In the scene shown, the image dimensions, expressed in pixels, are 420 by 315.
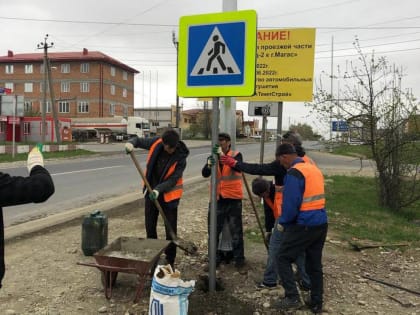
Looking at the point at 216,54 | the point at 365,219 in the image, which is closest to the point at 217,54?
the point at 216,54

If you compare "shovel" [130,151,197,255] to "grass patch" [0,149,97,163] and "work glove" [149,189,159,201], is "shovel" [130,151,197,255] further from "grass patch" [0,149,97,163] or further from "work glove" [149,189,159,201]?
"grass patch" [0,149,97,163]

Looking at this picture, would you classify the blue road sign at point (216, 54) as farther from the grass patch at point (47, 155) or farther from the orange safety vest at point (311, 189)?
the grass patch at point (47, 155)

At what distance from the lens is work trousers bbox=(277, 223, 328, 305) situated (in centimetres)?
391

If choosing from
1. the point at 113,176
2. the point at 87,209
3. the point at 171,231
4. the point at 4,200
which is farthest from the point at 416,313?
the point at 113,176

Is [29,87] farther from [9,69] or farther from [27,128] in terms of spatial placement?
[27,128]

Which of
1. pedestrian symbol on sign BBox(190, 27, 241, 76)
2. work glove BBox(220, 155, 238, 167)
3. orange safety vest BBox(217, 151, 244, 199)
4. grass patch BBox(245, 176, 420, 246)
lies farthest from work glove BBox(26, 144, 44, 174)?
grass patch BBox(245, 176, 420, 246)

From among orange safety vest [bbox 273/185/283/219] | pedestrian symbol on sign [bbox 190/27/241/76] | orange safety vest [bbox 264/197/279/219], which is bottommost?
orange safety vest [bbox 264/197/279/219]

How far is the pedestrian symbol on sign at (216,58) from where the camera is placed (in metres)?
3.71

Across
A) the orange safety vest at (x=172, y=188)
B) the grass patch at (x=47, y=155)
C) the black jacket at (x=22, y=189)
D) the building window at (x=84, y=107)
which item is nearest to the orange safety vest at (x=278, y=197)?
the orange safety vest at (x=172, y=188)

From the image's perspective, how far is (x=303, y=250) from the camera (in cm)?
397

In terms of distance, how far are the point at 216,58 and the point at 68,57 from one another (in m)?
69.0

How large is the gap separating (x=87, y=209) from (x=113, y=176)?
672cm

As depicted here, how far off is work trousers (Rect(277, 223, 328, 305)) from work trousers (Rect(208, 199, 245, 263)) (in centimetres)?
118

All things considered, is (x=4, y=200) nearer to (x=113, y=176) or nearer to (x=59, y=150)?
(x=113, y=176)
